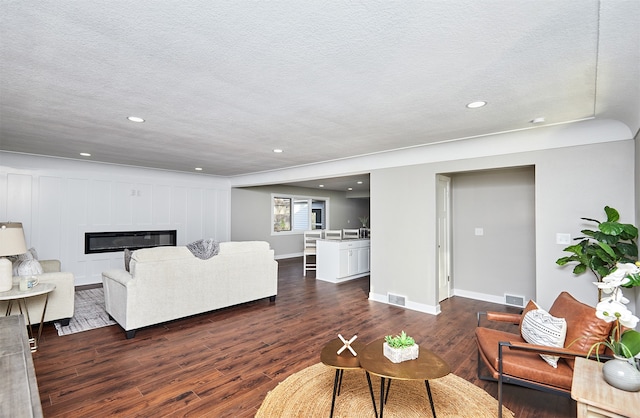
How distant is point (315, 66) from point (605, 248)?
3.11 m

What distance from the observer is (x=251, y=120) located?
3.34 m

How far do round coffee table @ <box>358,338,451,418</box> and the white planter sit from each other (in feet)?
0.07

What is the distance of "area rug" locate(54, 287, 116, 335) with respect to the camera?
3852 millimetres

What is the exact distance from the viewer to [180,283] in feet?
13.0

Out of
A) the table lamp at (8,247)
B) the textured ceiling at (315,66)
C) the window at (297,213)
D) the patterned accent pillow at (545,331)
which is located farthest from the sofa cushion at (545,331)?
the window at (297,213)

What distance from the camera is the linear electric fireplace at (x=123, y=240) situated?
20.9 feet

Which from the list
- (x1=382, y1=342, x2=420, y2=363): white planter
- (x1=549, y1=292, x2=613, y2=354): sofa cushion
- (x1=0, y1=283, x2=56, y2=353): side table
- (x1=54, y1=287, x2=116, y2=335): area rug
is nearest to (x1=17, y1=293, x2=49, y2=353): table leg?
(x1=0, y1=283, x2=56, y2=353): side table

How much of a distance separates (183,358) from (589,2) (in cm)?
397

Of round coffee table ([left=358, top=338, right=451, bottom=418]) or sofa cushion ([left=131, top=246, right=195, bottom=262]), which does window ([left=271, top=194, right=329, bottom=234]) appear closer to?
sofa cushion ([left=131, top=246, right=195, bottom=262])

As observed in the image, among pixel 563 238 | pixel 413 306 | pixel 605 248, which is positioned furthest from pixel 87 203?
pixel 605 248

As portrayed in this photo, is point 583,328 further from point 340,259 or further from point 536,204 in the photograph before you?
point 340,259

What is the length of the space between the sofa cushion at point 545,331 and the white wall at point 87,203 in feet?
24.1

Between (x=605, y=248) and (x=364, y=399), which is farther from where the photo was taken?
(x=605, y=248)

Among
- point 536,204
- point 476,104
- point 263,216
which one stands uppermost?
point 476,104
